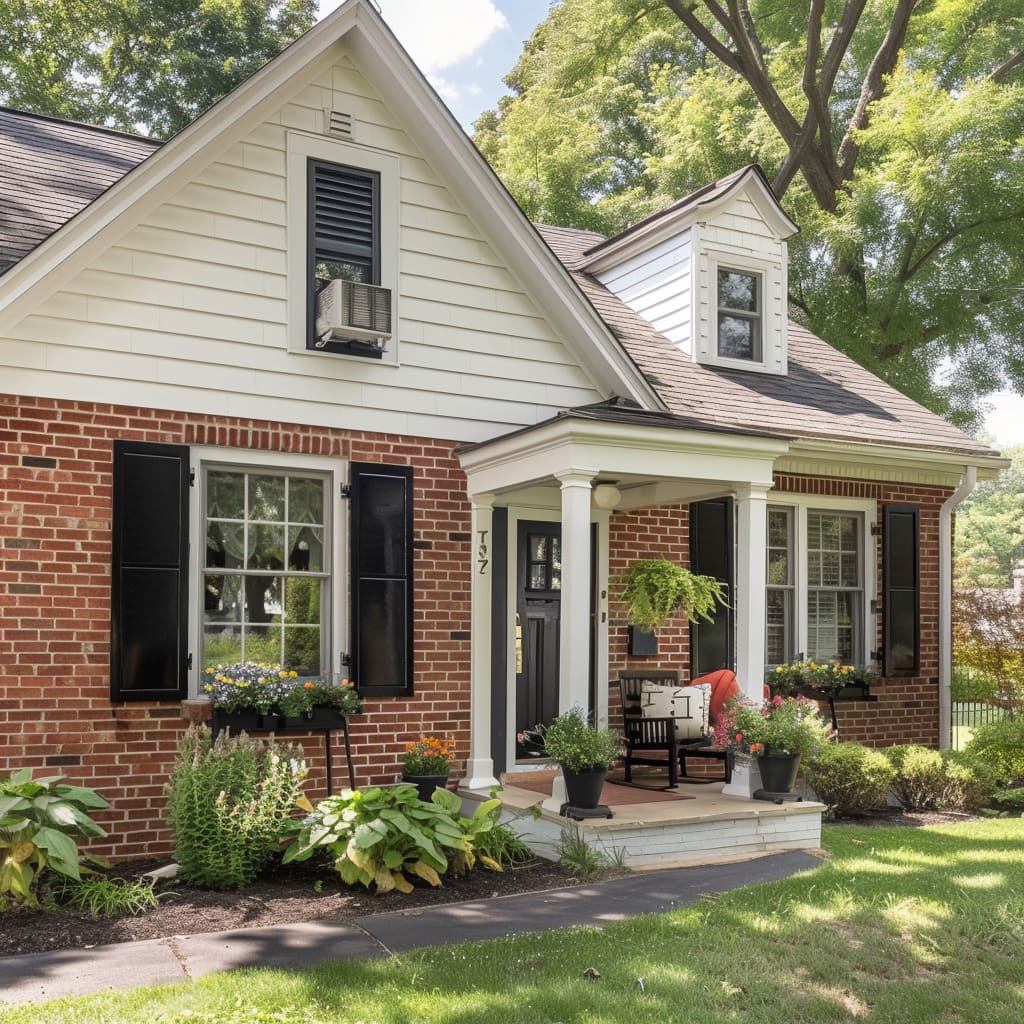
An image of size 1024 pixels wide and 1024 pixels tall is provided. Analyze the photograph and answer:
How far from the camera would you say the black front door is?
9.59 m

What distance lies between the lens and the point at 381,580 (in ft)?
28.0

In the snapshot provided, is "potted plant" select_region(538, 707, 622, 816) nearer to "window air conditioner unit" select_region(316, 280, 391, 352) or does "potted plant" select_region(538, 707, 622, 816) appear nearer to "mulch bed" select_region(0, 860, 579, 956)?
"mulch bed" select_region(0, 860, 579, 956)

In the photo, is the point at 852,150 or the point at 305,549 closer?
the point at 305,549

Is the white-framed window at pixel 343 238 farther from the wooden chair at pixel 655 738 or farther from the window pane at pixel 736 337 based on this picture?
the window pane at pixel 736 337

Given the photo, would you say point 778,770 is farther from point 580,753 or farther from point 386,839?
point 386,839

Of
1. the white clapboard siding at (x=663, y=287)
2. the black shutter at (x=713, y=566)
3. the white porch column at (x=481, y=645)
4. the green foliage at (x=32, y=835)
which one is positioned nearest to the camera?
the green foliage at (x=32, y=835)

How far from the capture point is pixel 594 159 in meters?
25.6

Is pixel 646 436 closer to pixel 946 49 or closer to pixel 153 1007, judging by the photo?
pixel 153 1007

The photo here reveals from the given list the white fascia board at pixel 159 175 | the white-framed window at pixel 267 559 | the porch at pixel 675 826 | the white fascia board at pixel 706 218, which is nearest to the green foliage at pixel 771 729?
the porch at pixel 675 826

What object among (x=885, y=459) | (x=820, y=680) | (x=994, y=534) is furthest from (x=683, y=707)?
(x=994, y=534)

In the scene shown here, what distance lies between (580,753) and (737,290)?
642cm

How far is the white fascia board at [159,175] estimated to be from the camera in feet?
23.8

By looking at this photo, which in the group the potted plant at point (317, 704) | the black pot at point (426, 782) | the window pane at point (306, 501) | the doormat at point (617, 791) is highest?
the window pane at point (306, 501)

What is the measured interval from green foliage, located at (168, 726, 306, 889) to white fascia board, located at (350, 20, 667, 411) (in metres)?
4.26
